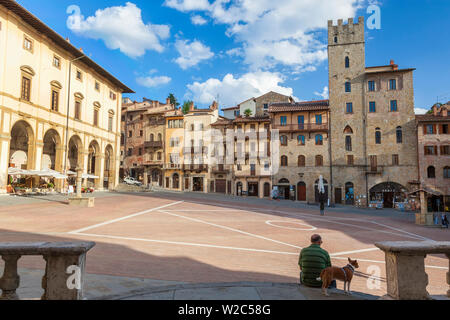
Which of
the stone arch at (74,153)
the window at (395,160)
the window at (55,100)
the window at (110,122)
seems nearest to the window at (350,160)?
the window at (395,160)

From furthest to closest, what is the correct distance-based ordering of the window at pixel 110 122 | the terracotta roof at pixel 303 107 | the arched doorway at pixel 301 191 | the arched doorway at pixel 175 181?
the arched doorway at pixel 175 181 < the terracotta roof at pixel 303 107 < the arched doorway at pixel 301 191 < the window at pixel 110 122

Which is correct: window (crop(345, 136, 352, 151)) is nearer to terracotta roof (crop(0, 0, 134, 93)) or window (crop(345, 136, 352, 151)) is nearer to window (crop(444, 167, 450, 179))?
window (crop(444, 167, 450, 179))

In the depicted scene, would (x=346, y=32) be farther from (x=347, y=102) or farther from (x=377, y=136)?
(x=377, y=136)

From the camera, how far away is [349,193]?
41.2m

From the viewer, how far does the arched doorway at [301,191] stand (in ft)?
140

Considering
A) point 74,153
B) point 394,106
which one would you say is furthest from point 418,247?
point 74,153

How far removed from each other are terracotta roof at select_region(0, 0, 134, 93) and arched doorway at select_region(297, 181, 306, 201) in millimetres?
32268

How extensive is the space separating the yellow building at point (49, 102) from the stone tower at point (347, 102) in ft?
110

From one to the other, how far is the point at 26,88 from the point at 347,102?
1614 inches

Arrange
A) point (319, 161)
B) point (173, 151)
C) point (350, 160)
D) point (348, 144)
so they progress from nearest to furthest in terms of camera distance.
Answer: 1. point (350, 160)
2. point (348, 144)
3. point (319, 161)
4. point (173, 151)

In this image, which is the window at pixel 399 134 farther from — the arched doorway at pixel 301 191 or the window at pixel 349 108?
the arched doorway at pixel 301 191

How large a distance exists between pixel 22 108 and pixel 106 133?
48.7ft

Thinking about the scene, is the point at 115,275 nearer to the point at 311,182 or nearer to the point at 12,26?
the point at 12,26

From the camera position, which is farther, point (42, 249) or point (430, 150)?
point (430, 150)
